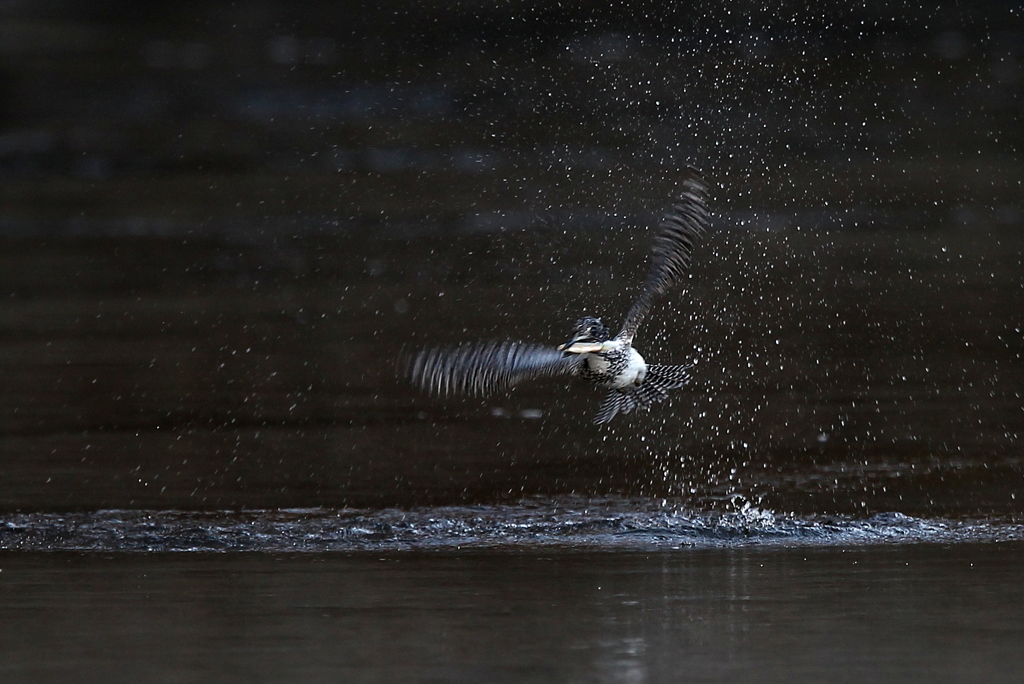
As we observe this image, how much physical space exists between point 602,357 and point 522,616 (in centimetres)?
132

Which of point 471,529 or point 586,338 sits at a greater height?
point 586,338

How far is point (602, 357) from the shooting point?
18.6 feet

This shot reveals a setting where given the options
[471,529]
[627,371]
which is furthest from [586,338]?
[471,529]

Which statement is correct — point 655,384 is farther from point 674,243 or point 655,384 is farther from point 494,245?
point 494,245

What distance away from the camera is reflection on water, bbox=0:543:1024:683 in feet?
13.6

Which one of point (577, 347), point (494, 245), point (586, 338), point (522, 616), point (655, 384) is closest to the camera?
point (522, 616)

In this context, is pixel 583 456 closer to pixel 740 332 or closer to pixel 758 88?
pixel 740 332

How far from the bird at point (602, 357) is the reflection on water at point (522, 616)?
0.71 meters

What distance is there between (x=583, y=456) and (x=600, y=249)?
3.75 m

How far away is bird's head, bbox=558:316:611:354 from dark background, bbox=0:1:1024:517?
1109mm

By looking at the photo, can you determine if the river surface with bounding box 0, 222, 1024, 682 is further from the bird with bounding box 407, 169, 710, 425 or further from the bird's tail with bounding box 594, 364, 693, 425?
the bird with bounding box 407, 169, 710, 425

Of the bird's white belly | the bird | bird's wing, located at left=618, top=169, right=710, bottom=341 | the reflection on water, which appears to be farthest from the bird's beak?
the reflection on water

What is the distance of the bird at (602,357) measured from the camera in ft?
17.2

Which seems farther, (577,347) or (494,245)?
(494,245)
